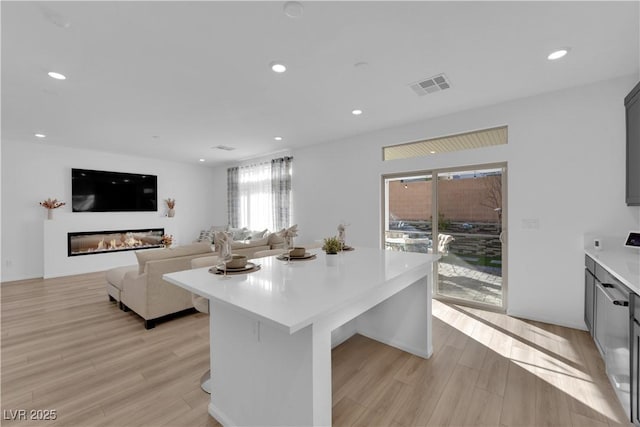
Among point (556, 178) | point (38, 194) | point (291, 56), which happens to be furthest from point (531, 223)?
point (38, 194)

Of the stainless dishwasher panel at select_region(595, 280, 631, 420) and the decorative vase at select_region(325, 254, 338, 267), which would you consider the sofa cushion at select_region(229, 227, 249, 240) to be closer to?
the decorative vase at select_region(325, 254, 338, 267)

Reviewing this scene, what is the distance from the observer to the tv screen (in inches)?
Answer: 224

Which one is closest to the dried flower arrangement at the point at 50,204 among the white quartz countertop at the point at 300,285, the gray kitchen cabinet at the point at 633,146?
the white quartz countertop at the point at 300,285

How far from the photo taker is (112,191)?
6094 millimetres

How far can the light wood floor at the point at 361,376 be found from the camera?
1754 millimetres

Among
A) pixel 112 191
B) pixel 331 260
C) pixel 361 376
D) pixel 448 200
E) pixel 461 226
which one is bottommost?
pixel 361 376

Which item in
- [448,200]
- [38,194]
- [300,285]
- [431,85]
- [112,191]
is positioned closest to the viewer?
[300,285]

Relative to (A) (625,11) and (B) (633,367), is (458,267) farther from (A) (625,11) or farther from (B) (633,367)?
(A) (625,11)

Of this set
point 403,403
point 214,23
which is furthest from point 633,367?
point 214,23

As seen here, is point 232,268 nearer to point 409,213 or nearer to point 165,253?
point 165,253

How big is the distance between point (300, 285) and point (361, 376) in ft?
3.86

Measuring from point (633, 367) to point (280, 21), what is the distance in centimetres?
307

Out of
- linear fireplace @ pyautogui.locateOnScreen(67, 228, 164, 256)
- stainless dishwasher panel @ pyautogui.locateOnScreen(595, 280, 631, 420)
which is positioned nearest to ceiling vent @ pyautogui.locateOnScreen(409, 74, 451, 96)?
stainless dishwasher panel @ pyautogui.locateOnScreen(595, 280, 631, 420)

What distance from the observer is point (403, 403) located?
1854 mm
